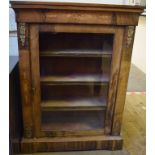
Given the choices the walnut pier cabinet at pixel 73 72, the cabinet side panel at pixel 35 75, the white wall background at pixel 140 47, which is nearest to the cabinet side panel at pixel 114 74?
the walnut pier cabinet at pixel 73 72

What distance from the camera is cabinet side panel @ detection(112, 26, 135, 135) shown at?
1.43 metres

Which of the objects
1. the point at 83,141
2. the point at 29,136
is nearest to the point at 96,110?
the point at 83,141

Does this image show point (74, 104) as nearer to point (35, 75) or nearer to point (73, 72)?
point (73, 72)

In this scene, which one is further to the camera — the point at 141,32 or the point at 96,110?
the point at 141,32

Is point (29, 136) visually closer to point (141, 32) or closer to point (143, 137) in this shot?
point (143, 137)

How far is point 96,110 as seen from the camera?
5.54 feet

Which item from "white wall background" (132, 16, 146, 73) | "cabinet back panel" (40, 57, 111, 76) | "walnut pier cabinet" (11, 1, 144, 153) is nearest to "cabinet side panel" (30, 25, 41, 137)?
"walnut pier cabinet" (11, 1, 144, 153)

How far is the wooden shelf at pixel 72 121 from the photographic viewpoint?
165 centimetres

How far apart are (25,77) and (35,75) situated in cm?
6

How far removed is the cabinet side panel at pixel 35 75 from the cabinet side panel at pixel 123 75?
0.55 metres

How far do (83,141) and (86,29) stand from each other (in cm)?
80

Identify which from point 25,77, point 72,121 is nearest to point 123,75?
point 72,121

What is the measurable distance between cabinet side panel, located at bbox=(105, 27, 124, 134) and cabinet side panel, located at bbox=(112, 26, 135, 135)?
0.02m

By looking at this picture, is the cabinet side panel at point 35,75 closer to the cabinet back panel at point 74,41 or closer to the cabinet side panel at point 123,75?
the cabinet back panel at point 74,41
